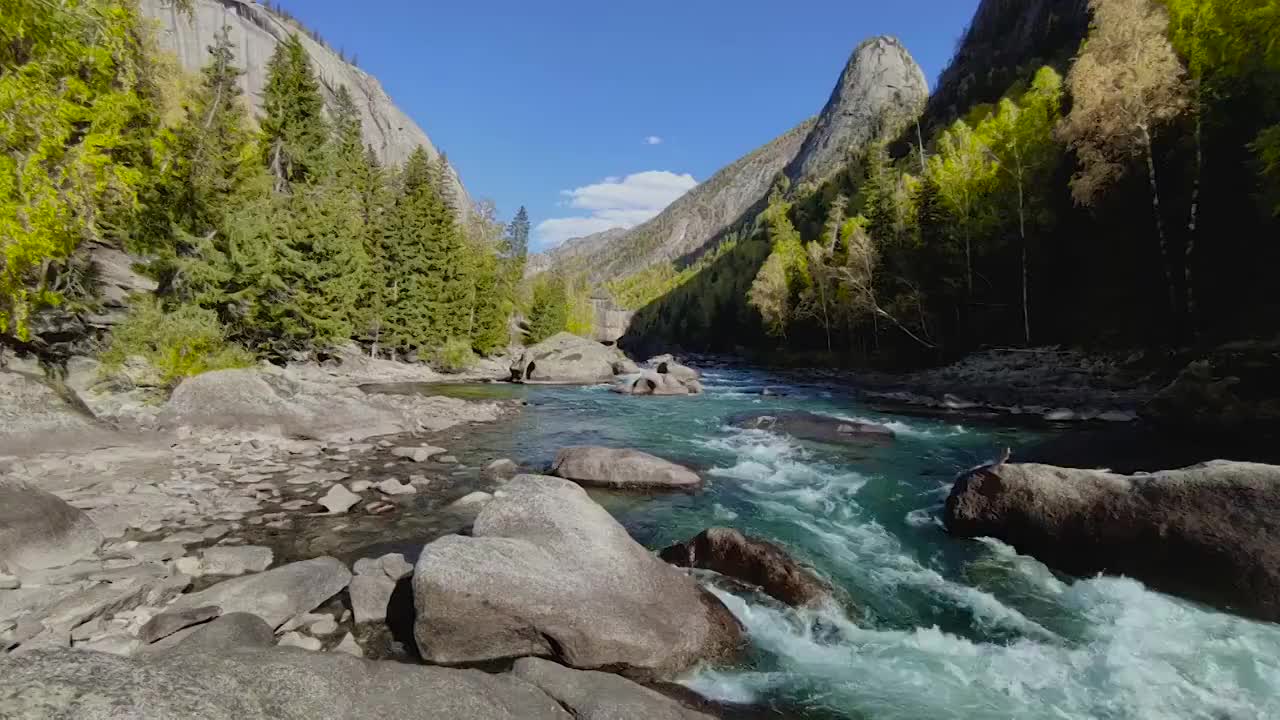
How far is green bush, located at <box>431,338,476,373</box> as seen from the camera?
41.6m

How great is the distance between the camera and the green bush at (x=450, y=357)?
136ft

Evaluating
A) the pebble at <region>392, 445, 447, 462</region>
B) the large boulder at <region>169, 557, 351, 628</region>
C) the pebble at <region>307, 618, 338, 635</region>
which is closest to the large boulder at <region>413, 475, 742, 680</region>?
the pebble at <region>307, 618, 338, 635</region>

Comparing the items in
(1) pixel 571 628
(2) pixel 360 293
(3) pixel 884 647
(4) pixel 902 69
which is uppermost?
(4) pixel 902 69

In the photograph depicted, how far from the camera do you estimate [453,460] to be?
14039 millimetres

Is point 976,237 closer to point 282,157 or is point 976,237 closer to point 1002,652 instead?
point 1002,652

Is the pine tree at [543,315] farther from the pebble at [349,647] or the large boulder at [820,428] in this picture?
the pebble at [349,647]

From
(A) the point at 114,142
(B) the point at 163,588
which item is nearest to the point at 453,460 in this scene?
(B) the point at 163,588

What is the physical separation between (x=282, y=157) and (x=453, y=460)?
32650mm

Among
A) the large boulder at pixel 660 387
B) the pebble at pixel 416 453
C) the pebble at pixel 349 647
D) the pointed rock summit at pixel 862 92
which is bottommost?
the pebble at pixel 349 647

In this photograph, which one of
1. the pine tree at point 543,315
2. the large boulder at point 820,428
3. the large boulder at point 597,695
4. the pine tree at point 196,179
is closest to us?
the large boulder at point 597,695

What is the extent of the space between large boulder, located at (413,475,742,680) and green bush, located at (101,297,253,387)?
15059mm

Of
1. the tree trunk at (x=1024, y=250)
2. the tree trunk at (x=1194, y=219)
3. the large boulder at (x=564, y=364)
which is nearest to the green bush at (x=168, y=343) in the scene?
the large boulder at (x=564, y=364)

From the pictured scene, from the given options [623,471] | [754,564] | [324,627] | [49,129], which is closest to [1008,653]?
[754,564]

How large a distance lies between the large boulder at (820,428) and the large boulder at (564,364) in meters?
22.5
